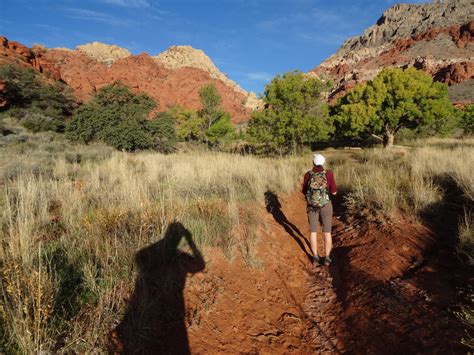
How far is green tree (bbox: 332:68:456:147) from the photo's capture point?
59.1 ft

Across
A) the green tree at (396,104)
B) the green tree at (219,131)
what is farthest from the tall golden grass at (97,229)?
the green tree at (219,131)

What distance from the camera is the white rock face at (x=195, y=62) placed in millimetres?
102000

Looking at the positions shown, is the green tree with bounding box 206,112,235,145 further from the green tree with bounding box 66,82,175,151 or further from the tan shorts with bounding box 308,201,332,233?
the tan shorts with bounding box 308,201,332,233

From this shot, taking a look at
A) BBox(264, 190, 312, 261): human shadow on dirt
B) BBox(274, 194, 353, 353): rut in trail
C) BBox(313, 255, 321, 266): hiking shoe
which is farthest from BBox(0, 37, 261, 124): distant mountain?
BBox(274, 194, 353, 353): rut in trail

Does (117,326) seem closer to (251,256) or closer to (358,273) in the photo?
(251,256)

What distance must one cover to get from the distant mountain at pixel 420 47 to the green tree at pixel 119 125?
195 ft

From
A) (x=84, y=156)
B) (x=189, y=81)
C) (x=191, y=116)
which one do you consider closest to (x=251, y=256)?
(x=84, y=156)

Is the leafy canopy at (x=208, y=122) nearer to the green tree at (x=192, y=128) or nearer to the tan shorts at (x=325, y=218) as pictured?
the green tree at (x=192, y=128)

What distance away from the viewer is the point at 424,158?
8.98 metres

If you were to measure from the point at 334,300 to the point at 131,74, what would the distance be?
83547 millimetres

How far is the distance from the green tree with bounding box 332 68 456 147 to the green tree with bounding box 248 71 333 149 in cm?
457

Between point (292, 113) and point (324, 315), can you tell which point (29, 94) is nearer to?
point (292, 113)

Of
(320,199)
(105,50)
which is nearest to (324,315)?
(320,199)

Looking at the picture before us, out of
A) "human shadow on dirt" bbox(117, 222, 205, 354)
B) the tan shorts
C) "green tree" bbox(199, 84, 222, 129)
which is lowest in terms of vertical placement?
"human shadow on dirt" bbox(117, 222, 205, 354)
